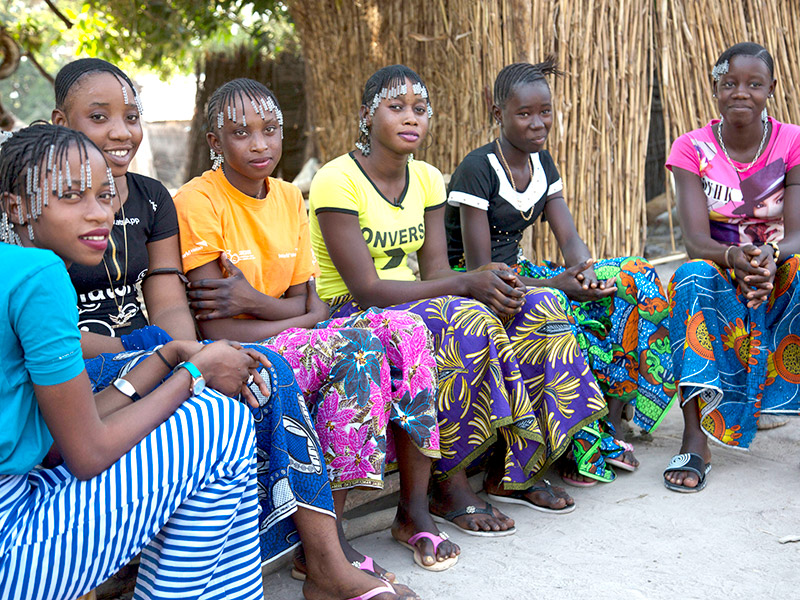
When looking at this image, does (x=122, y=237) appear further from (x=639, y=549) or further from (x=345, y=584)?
(x=639, y=549)

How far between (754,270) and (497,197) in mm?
1085

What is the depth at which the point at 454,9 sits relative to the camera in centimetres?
457

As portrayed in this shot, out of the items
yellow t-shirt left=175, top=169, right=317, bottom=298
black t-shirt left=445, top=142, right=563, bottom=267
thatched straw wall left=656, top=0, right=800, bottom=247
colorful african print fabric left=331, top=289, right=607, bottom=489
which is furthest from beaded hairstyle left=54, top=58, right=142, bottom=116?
thatched straw wall left=656, top=0, right=800, bottom=247

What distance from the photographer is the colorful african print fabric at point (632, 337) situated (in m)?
3.25

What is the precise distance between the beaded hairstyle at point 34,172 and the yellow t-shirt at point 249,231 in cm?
82

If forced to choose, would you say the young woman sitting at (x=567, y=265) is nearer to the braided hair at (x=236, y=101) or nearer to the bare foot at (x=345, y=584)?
the braided hair at (x=236, y=101)

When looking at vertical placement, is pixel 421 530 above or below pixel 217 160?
below

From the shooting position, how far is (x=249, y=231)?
2.77m

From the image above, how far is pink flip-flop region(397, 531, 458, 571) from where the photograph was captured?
2.50 meters

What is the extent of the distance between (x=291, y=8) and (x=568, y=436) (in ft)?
15.6

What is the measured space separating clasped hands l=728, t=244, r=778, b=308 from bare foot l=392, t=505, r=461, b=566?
5.18 ft

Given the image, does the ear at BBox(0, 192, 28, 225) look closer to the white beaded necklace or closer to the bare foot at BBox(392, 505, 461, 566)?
the bare foot at BBox(392, 505, 461, 566)

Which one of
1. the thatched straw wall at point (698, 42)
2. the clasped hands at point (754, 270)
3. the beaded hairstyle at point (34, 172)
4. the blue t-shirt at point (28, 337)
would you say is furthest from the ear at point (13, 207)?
the thatched straw wall at point (698, 42)

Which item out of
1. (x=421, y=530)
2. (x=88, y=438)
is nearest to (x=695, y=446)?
(x=421, y=530)
